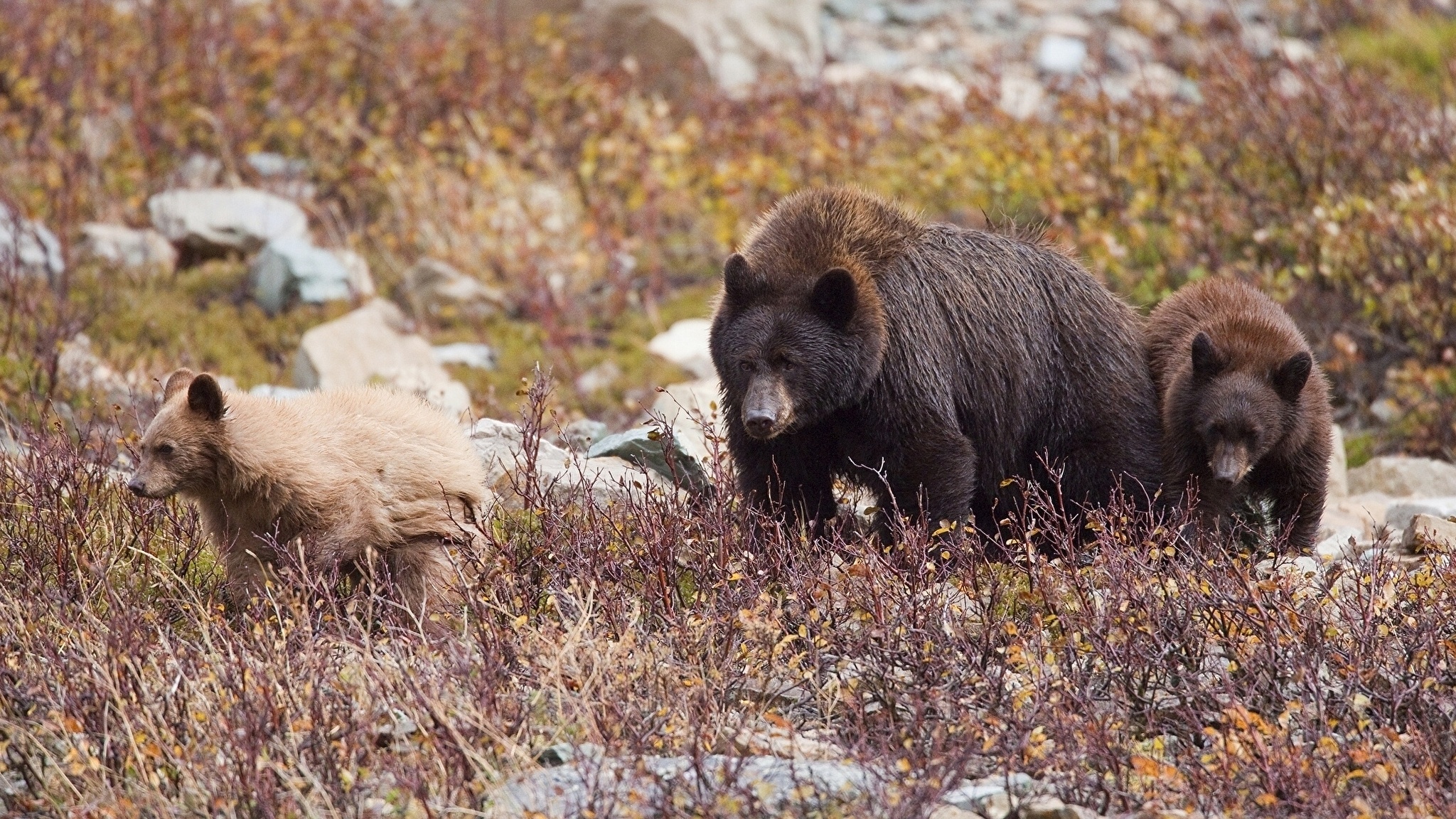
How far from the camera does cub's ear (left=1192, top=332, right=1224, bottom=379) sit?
271 inches

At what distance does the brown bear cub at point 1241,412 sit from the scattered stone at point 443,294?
A: 6694mm

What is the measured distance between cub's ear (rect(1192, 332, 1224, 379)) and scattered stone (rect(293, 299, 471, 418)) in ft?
15.3

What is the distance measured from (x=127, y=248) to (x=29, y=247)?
33.8 inches

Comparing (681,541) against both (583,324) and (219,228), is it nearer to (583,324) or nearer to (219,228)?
(583,324)

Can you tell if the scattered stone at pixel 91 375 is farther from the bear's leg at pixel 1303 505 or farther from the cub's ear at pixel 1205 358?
the bear's leg at pixel 1303 505

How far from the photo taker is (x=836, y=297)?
6.24 metres

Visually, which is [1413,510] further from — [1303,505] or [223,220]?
[223,220]

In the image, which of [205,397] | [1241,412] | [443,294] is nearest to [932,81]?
[443,294]

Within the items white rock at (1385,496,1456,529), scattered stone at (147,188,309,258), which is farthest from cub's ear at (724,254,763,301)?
scattered stone at (147,188,309,258)

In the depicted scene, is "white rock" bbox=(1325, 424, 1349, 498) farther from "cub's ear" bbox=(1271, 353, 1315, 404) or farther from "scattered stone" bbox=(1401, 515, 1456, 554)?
"cub's ear" bbox=(1271, 353, 1315, 404)

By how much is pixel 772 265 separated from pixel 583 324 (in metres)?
6.55

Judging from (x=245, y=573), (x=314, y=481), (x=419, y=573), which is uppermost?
(x=314, y=481)

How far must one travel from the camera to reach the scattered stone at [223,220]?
1284 centimetres

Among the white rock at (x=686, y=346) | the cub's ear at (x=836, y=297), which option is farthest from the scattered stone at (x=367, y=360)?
the cub's ear at (x=836, y=297)
